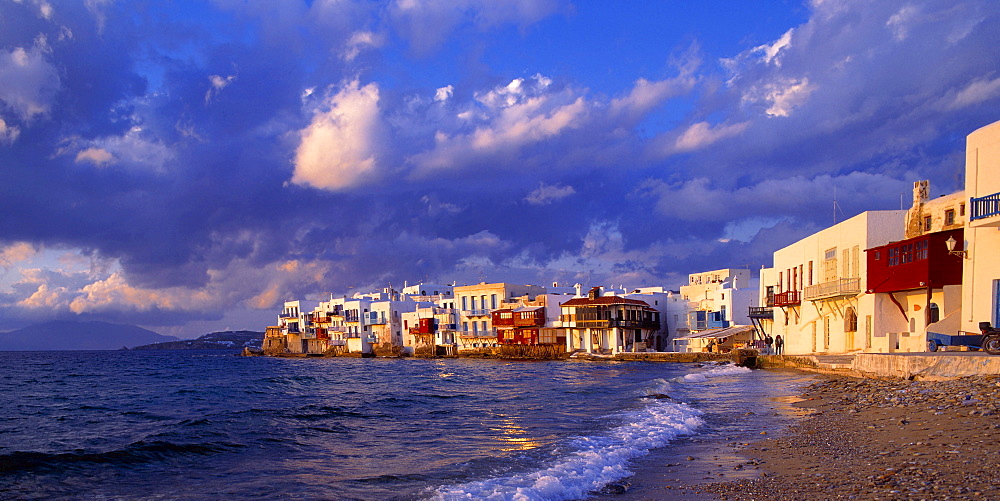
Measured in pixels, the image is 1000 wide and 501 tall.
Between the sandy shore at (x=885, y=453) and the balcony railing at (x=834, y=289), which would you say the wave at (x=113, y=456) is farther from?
the balcony railing at (x=834, y=289)

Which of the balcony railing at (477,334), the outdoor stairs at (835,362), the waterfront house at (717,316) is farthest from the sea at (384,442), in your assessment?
the balcony railing at (477,334)

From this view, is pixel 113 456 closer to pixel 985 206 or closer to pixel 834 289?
pixel 985 206

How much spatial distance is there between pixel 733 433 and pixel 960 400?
14.5 ft

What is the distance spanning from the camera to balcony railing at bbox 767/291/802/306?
4206 cm

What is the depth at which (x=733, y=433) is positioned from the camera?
14555 millimetres

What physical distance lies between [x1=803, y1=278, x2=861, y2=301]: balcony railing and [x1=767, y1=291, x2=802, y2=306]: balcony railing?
2.87 m

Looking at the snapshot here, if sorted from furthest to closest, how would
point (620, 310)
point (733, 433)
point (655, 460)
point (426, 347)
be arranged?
1. point (426, 347)
2. point (620, 310)
3. point (733, 433)
4. point (655, 460)

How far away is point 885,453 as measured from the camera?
10.3m

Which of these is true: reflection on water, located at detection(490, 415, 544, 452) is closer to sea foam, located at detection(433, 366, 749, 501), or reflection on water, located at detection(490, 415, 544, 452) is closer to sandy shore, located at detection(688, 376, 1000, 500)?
sea foam, located at detection(433, 366, 749, 501)

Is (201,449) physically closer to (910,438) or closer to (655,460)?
(655,460)

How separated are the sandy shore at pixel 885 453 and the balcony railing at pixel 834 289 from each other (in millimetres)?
17364

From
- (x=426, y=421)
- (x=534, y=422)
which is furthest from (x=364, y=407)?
(x=534, y=422)

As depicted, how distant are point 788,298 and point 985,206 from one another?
21.5 m

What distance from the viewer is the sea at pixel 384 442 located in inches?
434
